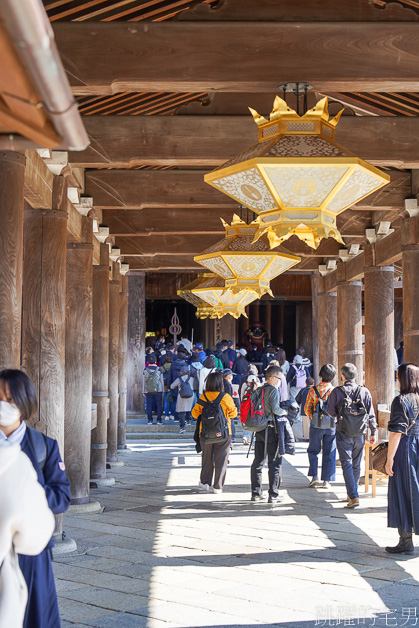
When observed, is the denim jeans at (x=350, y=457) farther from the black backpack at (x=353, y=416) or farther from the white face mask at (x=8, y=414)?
the white face mask at (x=8, y=414)

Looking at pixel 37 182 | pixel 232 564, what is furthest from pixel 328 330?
pixel 37 182

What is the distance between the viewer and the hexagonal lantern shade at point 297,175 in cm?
485

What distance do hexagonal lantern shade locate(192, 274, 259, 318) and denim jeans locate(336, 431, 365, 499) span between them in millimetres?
3704

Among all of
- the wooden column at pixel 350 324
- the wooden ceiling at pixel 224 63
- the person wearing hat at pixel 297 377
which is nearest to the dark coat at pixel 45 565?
the wooden ceiling at pixel 224 63

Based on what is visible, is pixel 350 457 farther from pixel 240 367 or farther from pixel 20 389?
pixel 240 367

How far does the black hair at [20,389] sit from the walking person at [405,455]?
3.72 m

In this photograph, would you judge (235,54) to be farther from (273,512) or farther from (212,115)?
(273,512)

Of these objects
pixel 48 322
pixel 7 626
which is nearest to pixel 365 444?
pixel 48 322

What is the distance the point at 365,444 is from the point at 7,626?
7254 millimetres

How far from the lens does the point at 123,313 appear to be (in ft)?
49.4

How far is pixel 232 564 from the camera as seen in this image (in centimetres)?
617

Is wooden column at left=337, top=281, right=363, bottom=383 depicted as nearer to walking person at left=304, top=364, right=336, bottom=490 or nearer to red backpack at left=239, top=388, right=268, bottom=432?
walking person at left=304, top=364, right=336, bottom=490

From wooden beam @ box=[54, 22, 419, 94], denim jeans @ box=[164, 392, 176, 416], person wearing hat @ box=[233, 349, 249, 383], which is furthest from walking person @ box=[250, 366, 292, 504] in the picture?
denim jeans @ box=[164, 392, 176, 416]

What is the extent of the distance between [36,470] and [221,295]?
9491mm
